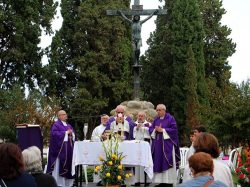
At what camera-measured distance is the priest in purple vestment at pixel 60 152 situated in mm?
13539

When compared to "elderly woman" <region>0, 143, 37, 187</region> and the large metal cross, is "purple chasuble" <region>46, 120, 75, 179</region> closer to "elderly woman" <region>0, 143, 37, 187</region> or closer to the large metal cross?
the large metal cross

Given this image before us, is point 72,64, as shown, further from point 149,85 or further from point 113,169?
point 113,169

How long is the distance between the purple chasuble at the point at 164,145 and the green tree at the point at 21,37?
19.2 m

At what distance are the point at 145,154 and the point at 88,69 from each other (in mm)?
22485

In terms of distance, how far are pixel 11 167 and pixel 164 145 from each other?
8468 millimetres

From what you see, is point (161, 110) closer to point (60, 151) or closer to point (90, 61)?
point (60, 151)

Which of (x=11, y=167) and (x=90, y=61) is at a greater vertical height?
(x=90, y=61)

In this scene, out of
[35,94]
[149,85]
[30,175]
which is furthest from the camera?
[149,85]

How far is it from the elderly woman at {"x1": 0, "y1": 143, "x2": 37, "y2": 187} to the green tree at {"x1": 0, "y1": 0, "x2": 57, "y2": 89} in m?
26.4

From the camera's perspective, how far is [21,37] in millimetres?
31328

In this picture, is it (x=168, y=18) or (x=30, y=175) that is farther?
(x=168, y=18)

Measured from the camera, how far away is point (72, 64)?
3562 centimetres

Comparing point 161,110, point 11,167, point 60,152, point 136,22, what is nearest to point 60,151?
point 60,152

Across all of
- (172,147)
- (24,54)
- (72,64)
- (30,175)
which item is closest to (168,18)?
(72,64)
